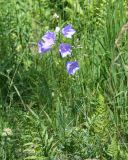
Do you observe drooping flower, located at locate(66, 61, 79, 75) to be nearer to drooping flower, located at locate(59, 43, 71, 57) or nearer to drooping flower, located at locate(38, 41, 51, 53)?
drooping flower, located at locate(59, 43, 71, 57)

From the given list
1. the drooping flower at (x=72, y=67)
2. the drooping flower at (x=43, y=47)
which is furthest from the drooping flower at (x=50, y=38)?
the drooping flower at (x=72, y=67)

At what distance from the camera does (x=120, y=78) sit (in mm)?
2850

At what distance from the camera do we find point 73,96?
2842mm

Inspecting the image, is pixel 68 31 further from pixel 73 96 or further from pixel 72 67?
pixel 73 96

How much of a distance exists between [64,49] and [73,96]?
0.87 feet

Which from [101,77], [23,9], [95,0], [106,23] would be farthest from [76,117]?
[23,9]

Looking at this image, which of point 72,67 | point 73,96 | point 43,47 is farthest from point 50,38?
point 73,96

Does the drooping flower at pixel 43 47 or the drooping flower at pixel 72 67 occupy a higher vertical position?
the drooping flower at pixel 43 47

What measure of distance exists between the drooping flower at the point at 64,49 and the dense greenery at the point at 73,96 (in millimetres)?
74

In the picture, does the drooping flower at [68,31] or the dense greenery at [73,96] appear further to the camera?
the drooping flower at [68,31]

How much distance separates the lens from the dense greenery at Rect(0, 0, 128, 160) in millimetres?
2514

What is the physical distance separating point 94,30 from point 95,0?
13.1 inches

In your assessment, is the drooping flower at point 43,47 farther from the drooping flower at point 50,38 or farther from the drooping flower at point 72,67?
the drooping flower at point 72,67

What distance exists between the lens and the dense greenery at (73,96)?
99.0 inches
